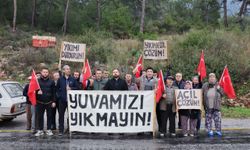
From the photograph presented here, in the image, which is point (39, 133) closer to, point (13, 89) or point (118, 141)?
point (118, 141)

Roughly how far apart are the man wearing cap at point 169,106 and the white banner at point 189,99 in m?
0.15

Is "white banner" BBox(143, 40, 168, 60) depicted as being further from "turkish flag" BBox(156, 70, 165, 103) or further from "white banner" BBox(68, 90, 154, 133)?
"white banner" BBox(68, 90, 154, 133)

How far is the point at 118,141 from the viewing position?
1090 centimetres

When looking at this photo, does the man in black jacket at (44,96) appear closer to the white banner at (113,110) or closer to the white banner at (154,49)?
the white banner at (113,110)

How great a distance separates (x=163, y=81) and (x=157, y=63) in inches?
429

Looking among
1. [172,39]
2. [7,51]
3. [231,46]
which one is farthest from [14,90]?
[7,51]

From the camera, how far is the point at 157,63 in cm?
2255

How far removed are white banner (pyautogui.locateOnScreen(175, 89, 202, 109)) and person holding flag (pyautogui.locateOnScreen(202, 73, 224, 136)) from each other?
0.21 meters

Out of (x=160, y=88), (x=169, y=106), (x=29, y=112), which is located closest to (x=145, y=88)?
(x=160, y=88)

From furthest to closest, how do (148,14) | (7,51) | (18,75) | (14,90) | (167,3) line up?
(167,3)
(148,14)
(7,51)
(18,75)
(14,90)

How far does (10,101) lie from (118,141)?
4.27 metres

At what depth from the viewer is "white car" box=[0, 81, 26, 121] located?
512 inches

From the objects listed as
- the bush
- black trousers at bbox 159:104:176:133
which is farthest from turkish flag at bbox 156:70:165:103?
the bush

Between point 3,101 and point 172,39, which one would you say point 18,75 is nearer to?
point 172,39
